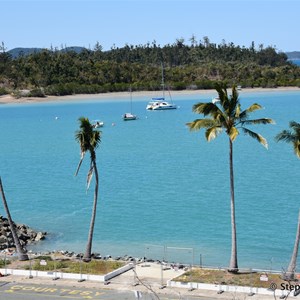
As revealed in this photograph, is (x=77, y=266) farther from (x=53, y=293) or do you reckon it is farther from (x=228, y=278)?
(x=228, y=278)

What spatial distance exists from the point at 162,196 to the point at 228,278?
124 feet

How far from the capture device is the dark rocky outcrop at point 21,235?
51.1 m

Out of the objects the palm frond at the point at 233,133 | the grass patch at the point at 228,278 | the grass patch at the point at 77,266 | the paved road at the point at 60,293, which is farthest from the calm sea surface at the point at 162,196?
the paved road at the point at 60,293

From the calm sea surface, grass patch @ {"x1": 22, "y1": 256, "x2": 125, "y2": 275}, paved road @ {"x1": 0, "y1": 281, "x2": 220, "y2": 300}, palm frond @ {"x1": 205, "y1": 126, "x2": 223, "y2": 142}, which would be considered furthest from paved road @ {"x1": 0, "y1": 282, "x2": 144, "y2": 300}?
the calm sea surface

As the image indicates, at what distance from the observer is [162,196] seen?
2835 inches

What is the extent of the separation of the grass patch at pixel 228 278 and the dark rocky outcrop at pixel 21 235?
18.6 meters

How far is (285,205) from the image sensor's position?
64.9 meters

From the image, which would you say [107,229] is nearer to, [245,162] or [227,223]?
[227,223]

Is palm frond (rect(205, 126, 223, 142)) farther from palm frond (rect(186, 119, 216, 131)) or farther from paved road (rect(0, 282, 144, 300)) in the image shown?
paved road (rect(0, 282, 144, 300))

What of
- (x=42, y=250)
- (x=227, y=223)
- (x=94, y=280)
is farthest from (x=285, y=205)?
(x=94, y=280)

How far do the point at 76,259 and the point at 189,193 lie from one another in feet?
107

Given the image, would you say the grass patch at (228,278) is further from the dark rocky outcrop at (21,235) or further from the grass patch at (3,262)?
the dark rocky outcrop at (21,235)

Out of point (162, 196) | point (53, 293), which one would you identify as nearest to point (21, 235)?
point (53, 293)

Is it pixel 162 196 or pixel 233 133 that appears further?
pixel 162 196
